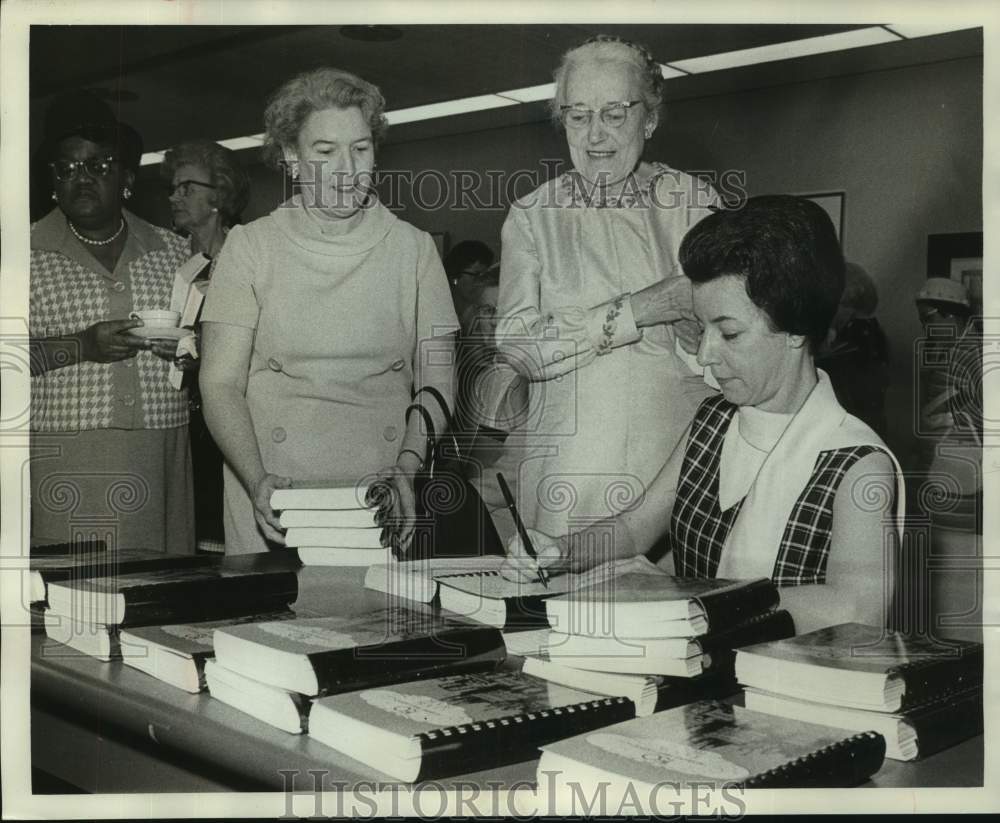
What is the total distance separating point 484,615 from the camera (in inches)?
69.6

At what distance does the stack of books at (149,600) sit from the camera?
1.72m

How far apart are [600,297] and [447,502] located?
57 cm

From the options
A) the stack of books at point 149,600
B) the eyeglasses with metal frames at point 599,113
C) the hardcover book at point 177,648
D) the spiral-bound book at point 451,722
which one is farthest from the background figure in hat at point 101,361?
the spiral-bound book at point 451,722

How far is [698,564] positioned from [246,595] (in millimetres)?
882

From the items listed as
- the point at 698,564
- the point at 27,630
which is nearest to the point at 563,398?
the point at 698,564

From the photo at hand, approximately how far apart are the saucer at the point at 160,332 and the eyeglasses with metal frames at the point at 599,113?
3.19 ft

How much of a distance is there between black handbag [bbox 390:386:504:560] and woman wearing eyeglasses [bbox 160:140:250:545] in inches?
16.9

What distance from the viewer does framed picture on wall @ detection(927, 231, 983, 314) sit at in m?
2.28

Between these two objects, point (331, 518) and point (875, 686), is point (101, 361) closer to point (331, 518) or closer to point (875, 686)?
point (331, 518)

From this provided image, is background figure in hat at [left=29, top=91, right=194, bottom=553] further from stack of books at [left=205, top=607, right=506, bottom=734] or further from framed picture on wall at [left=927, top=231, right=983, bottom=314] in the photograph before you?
framed picture on wall at [left=927, top=231, right=983, bottom=314]

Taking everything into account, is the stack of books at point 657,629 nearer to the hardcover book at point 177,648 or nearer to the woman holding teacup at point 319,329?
the hardcover book at point 177,648

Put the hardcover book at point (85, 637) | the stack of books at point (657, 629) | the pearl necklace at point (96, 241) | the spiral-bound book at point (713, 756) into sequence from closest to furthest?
1. the spiral-bound book at point (713, 756)
2. the stack of books at point (657, 629)
3. the hardcover book at point (85, 637)
4. the pearl necklace at point (96, 241)

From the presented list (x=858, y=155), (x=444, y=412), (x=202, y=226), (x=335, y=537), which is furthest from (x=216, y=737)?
(x=858, y=155)

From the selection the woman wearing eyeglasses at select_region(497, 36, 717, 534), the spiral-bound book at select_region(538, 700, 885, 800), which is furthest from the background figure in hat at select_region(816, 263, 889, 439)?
the spiral-bound book at select_region(538, 700, 885, 800)
